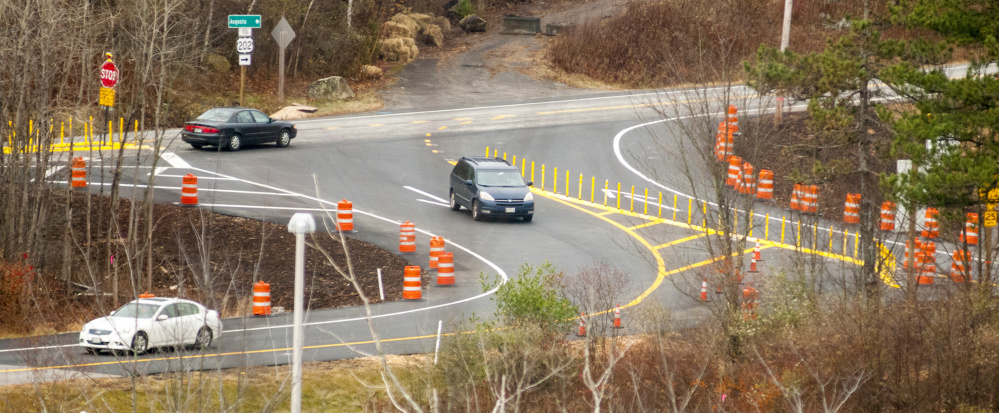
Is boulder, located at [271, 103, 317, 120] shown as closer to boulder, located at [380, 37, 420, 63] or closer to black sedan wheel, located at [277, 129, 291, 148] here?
black sedan wheel, located at [277, 129, 291, 148]

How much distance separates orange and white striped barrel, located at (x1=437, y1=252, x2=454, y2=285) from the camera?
74.1 feet

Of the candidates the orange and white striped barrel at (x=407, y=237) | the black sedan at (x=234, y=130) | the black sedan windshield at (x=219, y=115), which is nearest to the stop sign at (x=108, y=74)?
the orange and white striped barrel at (x=407, y=237)

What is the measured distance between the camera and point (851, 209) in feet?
92.5

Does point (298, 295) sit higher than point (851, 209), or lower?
higher

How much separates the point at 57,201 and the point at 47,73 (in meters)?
5.63

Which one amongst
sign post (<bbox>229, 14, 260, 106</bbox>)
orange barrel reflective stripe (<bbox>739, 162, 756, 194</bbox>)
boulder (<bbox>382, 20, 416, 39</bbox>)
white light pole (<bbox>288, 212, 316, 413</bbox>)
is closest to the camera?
white light pole (<bbox>288, 212, 316, 413</bbox>)

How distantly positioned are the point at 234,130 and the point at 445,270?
1257 centimetres

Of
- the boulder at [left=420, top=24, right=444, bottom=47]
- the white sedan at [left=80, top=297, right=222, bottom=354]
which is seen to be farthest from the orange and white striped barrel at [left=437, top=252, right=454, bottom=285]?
the boulder at [left=420, top=24, right=444, bottom=47]

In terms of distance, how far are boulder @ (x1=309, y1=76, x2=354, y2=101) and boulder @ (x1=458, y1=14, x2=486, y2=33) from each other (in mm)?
14545

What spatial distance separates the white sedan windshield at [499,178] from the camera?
2742 cm

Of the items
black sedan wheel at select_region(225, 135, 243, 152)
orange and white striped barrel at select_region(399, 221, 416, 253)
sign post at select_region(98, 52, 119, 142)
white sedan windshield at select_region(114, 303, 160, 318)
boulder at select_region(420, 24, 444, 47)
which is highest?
boulder at select_region(420, 24, 444, 47)

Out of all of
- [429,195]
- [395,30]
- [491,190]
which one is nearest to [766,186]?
[491,190]

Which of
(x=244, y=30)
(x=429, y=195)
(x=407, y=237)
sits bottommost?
(x=407, y=237)

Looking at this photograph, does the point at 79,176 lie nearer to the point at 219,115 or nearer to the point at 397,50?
the point at 219,115
